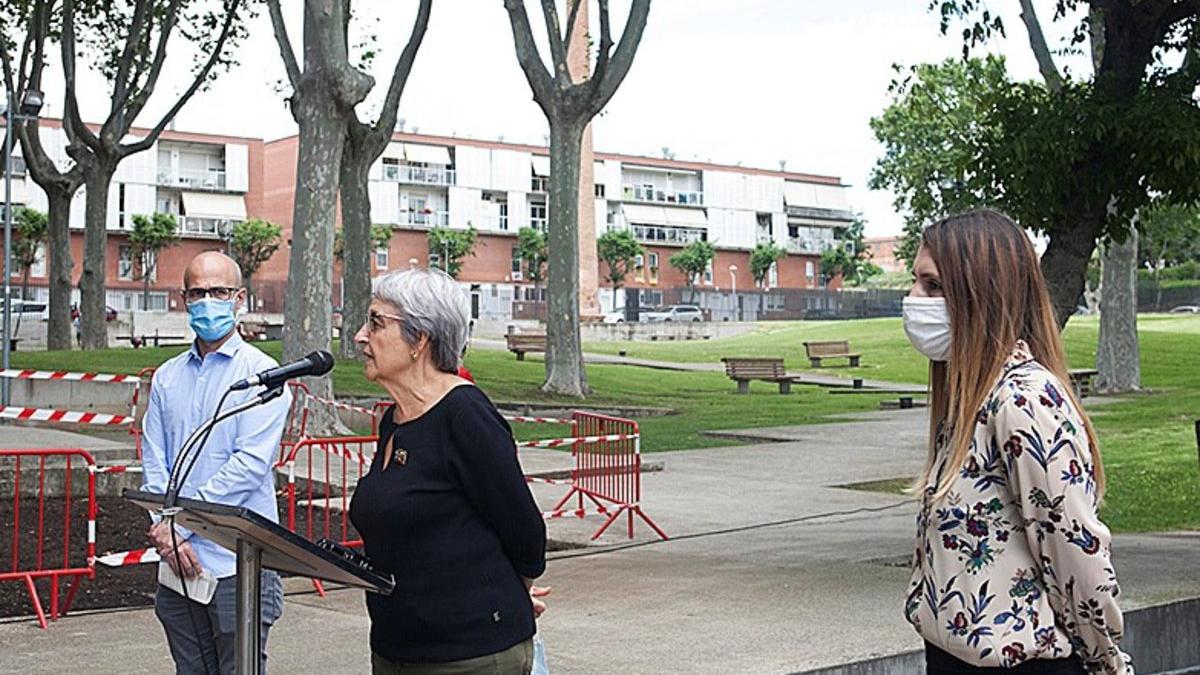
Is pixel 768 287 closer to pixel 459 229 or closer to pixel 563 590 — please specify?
pixel 459 229

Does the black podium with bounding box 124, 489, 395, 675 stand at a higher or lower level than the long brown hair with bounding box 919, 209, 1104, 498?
lower

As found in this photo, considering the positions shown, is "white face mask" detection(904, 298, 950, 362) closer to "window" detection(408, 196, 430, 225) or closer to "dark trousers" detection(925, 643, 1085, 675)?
"dark trousers" detection(925, 643, 1085, 675)

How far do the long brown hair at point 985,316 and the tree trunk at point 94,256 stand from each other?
33695 mm

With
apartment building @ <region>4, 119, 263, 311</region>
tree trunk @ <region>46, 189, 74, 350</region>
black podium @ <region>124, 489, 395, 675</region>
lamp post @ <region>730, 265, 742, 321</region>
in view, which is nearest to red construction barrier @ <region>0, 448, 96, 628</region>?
black podium @ <region>124, 489, 395, 675</region>

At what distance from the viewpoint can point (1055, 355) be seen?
4.10m

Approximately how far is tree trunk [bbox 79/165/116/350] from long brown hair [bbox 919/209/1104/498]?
33695 mm

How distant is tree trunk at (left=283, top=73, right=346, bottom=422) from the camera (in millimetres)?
20000

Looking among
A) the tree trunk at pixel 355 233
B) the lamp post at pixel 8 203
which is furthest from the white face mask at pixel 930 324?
the tree trunk at pixel 355 233

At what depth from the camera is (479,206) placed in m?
104

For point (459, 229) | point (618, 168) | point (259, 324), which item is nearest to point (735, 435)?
point (259, 324)

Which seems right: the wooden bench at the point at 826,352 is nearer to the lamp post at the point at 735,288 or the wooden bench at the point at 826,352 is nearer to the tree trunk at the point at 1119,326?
the tree trunk at the point at 1119,326

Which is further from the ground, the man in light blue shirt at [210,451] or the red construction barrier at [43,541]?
the man in light blue shirt at [210,451]

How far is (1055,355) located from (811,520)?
10.4m

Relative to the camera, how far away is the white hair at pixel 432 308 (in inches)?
169
